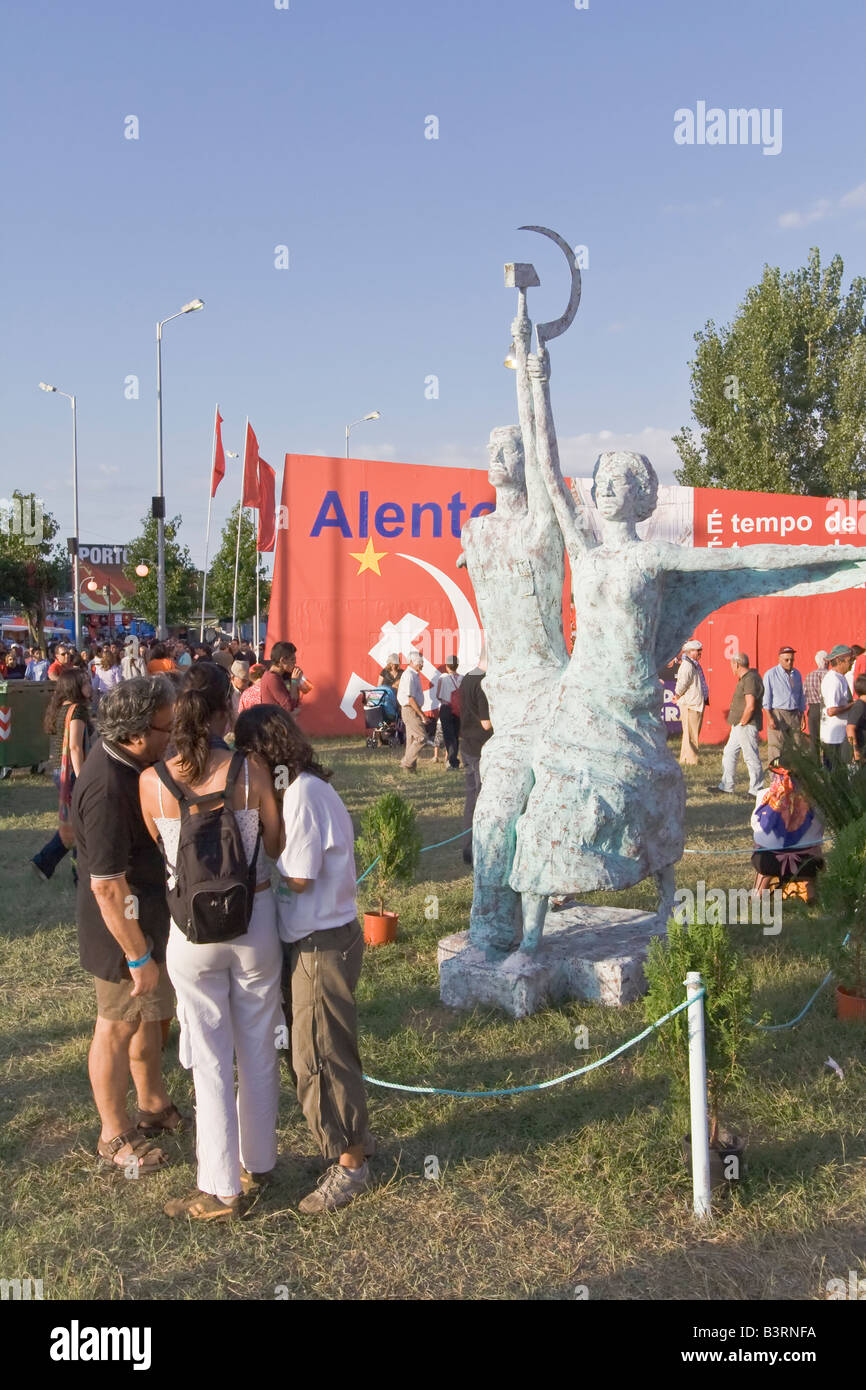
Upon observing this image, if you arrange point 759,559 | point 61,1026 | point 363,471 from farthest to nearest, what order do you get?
1. point 363,471
2. point 61,1026
3. point 759,559

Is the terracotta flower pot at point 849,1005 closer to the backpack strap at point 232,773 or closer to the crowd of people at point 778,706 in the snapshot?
the crowd of people at point 778,706

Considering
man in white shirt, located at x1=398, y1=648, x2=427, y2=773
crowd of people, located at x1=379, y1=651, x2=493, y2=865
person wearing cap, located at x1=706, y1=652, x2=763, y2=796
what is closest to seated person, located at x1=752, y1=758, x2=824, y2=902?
crowd of people, located at x1=379, y1=651, x2=493, y2=865

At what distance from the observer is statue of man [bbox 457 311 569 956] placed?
489cm

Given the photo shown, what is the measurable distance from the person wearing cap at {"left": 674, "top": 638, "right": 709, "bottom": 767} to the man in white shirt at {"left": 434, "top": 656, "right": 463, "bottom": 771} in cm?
281

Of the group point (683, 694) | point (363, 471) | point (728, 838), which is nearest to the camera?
point (728, 838)

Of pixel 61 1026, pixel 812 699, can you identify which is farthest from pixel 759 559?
pixel 812 699

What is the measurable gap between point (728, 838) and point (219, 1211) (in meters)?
6.73

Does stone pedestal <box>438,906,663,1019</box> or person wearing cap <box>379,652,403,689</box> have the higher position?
person wearing cap <box>379,652,403,689</box>

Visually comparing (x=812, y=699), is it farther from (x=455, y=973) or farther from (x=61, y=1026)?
(x=61, y=1026)

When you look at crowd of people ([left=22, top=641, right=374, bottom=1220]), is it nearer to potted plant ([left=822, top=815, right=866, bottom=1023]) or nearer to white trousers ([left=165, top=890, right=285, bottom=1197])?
white trousers ([left=165, top=890, right=285, bottom=1197])

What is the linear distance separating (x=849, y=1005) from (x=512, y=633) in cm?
228

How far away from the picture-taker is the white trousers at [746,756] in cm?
1034

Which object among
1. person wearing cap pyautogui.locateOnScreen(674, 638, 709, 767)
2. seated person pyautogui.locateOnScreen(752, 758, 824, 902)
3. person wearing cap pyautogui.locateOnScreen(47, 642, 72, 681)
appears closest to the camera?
seated person pyautogui.locateOnScreen(752, 758, 824, 902)

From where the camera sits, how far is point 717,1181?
3322 millimetres
